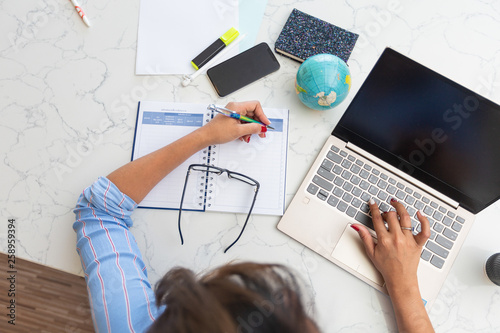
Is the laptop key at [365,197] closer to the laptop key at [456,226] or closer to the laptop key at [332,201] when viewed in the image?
the laptop key at [332,201]

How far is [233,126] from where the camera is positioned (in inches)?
29.0

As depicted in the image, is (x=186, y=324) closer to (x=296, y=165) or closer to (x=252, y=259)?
(x=252, y=259)

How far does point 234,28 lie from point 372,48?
1.15 feet

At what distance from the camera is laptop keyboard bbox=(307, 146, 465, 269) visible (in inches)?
28.1

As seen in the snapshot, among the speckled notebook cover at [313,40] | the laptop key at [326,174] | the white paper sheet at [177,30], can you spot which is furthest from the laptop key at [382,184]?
the white paper sheet at [177,30]

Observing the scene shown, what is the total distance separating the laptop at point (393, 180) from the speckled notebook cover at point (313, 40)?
0.21 metres

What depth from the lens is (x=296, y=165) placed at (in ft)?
2.52

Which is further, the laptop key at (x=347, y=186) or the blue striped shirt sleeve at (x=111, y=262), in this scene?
the laptop key at (x=347, y=186)

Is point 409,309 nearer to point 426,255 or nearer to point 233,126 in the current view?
point 426,255

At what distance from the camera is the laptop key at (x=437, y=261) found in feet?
2.29

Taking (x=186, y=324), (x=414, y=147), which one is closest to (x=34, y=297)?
(x=186, y=324)

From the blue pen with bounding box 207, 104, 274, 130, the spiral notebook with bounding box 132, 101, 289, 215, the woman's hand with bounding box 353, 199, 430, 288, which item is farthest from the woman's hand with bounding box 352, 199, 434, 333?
the blue pen with bounding box 207, 104, 274, 130

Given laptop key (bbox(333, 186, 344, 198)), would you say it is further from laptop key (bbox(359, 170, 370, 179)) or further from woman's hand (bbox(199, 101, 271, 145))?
woman's hand (bbox(199, 101, 271, 145))

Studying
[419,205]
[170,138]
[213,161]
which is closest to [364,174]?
[419,205]
